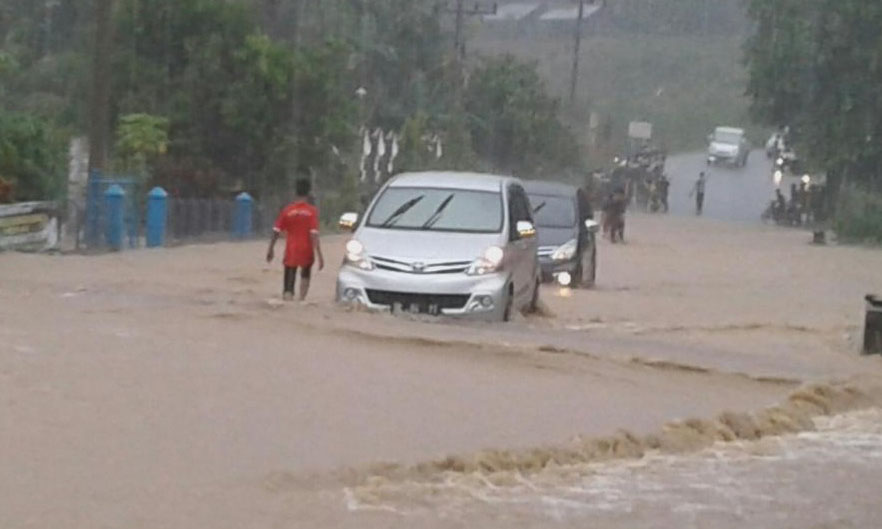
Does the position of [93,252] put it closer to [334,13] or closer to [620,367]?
[620,367]

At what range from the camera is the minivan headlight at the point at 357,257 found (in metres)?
16.3

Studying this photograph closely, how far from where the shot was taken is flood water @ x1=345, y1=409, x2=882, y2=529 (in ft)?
29.2

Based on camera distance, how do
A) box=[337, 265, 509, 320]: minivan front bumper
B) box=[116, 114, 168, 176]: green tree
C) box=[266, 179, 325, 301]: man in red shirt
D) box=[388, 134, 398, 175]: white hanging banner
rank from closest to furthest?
box=[337, 265, 509, 320]: minivan front bumper < box=[266, 179, 325, 301]: man in red shirt < box=[116, 114, 168, 176]: green tree < box=[388, 134, 398, 175]: white hanging banner

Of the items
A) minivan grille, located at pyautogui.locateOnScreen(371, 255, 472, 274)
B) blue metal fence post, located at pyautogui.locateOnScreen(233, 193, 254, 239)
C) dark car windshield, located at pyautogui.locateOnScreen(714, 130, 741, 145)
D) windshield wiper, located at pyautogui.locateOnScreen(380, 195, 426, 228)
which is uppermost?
dark car windshield, located at pyautogui.locateOnScreen(714, 130, 741, 145)

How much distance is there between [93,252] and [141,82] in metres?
11.0

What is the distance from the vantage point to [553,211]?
25.0 m

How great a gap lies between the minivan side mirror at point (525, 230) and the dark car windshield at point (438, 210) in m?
0.24

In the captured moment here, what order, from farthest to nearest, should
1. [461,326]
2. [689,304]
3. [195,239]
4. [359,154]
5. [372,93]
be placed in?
[372,93] → [359,154] → [195,239] → [689,304] → [461,326]

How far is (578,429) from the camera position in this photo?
11516 mm

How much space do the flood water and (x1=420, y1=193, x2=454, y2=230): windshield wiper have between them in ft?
20.4

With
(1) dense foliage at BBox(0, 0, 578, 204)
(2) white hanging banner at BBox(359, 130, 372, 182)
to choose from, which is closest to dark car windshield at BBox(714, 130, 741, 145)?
(2) white hanging banner at BBox(359, 130, 372, 182)

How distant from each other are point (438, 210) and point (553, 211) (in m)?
7.87

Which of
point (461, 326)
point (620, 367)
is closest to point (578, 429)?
point (620, 367)

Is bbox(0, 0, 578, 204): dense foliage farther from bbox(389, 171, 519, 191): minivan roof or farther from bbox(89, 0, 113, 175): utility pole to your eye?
bbox(389, 171, 519, 191): minivan roof
